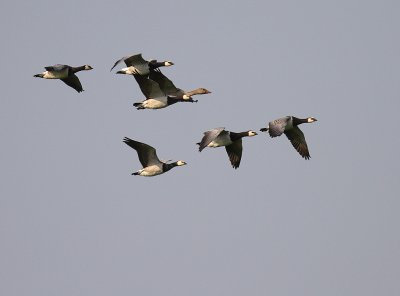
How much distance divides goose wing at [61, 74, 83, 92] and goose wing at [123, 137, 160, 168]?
4756 millimetres

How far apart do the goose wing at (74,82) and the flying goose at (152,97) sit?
3.08m

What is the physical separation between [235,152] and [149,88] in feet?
13.4

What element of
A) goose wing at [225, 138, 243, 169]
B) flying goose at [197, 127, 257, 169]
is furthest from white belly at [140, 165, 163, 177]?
goose wing at [225, 138, 243, 169]

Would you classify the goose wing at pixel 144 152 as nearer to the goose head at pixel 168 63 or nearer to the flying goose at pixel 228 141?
the flying goose at pixel 228 141

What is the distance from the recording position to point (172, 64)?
3912 cm

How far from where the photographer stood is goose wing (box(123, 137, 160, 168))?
35.4 m

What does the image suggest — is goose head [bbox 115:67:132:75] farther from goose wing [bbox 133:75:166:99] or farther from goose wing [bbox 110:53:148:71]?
goose wing [bbox 133:75:166:99]

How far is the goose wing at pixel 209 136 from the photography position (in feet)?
114

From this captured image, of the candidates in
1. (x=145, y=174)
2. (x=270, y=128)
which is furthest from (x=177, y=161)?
(x=270, y=128)

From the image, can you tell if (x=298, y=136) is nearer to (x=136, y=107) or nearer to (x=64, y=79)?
(x=136, y=107)

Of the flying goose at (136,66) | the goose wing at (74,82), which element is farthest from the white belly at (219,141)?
the goose wing at (74,82)

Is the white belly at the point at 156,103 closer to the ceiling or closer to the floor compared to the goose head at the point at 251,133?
closer to the ceiling

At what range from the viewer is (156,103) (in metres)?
36.9

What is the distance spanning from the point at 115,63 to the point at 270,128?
5910mm
